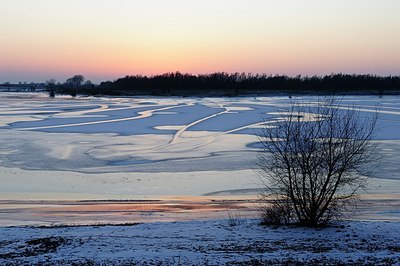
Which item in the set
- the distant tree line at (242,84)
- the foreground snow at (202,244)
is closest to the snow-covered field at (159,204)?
the foreground snow at (202,244)

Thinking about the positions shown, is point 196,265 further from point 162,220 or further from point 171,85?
point 171,85

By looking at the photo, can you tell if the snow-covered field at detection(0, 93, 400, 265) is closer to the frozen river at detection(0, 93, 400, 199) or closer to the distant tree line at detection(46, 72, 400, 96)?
the frozen river at detection(0, 93, 400, 199)

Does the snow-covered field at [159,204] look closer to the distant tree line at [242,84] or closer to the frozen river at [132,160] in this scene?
the frozen river at [132,160]

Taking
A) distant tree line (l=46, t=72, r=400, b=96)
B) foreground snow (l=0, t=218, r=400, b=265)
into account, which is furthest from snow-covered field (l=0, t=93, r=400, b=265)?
distant tree line (l=46, t=72, r=400, b=96)

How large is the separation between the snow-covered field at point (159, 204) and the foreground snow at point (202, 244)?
0.02m

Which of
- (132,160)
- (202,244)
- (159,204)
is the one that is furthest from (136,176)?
(202,244)

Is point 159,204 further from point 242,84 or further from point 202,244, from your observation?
point 242,84

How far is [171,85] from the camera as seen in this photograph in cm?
14888

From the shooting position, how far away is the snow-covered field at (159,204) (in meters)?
8.38

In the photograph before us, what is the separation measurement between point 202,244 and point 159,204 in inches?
199

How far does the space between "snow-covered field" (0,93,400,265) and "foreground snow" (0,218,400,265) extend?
0.8 inches

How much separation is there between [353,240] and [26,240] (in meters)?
6.34

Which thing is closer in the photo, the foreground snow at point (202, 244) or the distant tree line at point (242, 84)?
the foreground snow at point (202, 244)

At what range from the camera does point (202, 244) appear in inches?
353
